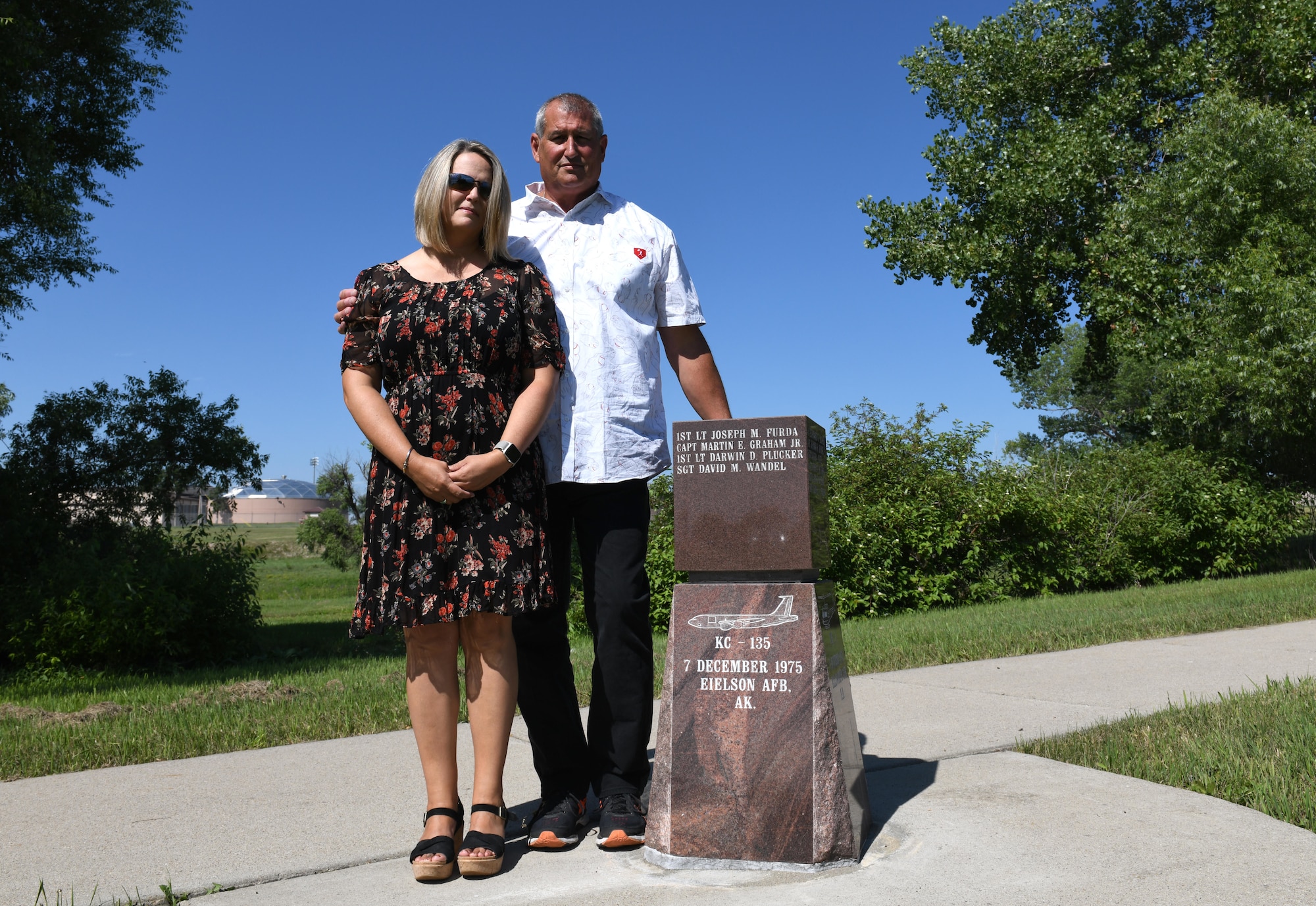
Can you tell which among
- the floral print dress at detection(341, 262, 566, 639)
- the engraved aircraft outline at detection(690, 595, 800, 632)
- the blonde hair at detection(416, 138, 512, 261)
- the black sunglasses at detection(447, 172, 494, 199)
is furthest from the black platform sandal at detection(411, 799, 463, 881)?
the black sunglasses at detection(447, 172, 494, 199)

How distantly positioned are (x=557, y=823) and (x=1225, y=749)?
100 inches

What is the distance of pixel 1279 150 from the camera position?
15250 millimetres

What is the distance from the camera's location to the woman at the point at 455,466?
316 centimetres

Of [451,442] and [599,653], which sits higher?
[451,442]

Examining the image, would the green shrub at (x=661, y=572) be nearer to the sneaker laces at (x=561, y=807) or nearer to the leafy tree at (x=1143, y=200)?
the leafy tree at (x=1143, y=200)

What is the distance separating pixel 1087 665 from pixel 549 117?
5.12 m

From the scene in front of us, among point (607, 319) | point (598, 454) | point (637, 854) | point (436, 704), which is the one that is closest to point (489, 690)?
point (436, 704)

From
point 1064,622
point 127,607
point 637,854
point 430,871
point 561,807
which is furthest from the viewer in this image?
point 127,607

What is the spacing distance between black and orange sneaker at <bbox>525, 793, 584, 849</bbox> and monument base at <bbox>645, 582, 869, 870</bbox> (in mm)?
316

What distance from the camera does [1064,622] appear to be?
938cm

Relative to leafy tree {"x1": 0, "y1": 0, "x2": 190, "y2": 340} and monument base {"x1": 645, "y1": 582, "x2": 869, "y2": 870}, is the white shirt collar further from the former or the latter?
leafy tree {"x1": 0, "y1": 0, "x2": 190, "y2": 340}

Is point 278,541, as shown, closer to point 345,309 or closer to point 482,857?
point 345,309

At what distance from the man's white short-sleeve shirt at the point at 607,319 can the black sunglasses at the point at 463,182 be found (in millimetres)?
354

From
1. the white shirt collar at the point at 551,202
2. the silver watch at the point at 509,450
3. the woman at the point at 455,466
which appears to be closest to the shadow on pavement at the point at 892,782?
the woman at the point at 455,466
